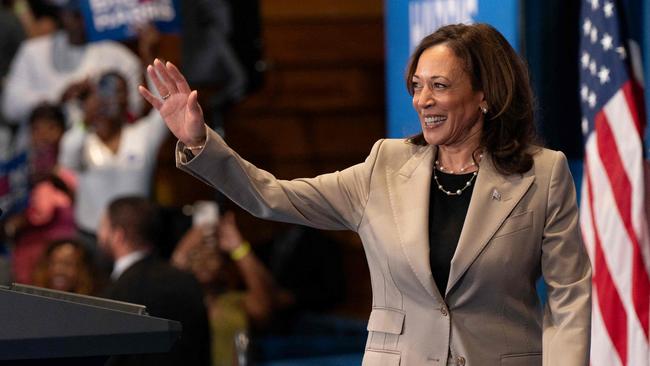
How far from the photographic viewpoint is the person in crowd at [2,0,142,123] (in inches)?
321

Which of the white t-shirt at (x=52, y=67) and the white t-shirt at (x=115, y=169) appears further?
the white t-shirt at (x=52, y=67)

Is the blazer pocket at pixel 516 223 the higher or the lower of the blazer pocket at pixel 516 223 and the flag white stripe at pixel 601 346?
the higher

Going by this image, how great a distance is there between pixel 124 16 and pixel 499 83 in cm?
524

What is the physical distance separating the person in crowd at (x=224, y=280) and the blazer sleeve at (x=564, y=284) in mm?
3835

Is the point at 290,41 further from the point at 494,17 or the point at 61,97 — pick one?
the point at 494,17

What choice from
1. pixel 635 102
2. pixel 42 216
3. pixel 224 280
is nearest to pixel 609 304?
pixel 635 102

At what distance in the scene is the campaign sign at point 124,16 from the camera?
7824mm

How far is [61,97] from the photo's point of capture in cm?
822

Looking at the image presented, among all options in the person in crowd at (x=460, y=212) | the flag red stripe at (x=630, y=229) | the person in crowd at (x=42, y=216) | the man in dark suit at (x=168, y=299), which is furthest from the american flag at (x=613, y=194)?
the person in crowd at (x=42, y=216)

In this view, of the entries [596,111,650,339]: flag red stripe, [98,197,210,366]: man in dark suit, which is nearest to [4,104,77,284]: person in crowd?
[98,197,210,366]: man in dark suit

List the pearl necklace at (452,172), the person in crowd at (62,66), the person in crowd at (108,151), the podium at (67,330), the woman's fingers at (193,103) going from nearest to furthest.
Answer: the podium at (67,330)
the woman's fingers at (193,103)
the pearl necklace at (452,172)
the person in crowd at (108,151)
the person in crowd at (62,66)

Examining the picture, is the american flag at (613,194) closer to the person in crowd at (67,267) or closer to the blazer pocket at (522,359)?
the blazer pocket at (522,359)

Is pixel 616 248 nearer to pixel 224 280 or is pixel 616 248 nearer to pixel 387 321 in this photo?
pixel 387 321

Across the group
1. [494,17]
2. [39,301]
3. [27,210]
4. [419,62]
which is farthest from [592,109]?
[27,210]
